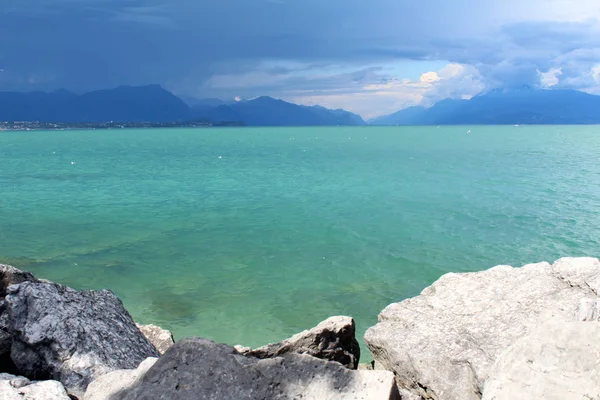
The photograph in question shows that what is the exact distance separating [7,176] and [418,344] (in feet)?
183

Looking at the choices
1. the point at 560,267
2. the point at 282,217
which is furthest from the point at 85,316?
the point at 282,217

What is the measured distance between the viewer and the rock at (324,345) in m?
7.06

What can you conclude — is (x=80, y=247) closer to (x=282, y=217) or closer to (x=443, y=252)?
(x=282, y=217)

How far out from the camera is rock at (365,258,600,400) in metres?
6.39

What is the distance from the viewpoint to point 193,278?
61.0ft

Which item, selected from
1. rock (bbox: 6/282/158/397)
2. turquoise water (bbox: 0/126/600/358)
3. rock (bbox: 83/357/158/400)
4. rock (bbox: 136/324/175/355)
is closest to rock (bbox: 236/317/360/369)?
rock (bbox: 6/282/158/397)

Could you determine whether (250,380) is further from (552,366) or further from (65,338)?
(65,338)

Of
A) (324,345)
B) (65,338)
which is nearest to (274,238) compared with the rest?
(324,345)

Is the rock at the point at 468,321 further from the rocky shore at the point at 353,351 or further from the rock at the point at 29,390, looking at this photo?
the rock at the point at 29,390


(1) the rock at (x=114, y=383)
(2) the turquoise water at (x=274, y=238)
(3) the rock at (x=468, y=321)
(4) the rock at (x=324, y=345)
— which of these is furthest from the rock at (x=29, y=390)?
(2) the turquoise water at (x=274, y=238)

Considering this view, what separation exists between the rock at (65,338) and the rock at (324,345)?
1.71m

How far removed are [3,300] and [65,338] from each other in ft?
3.83

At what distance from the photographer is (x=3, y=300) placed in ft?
23.8

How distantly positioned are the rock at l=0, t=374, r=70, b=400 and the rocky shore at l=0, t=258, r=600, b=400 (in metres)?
0.01
